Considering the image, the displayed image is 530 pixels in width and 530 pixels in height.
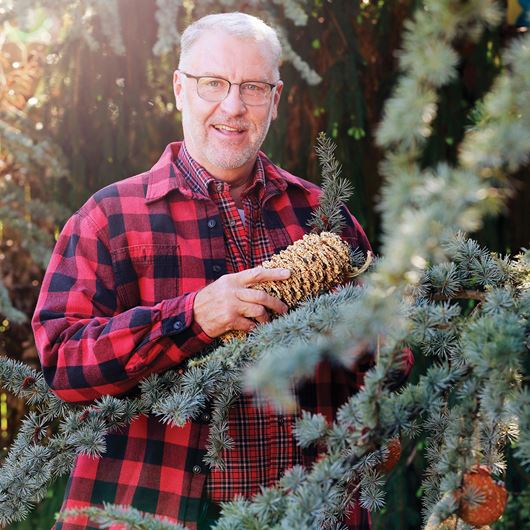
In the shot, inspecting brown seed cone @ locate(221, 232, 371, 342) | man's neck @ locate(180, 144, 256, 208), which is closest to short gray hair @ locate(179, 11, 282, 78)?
man's neck @ locate(180, 144, 256, 208)

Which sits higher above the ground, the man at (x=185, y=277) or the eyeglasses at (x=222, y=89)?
the eyeglasses at (x=222, y=89)

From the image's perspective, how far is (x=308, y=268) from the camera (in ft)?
4.30

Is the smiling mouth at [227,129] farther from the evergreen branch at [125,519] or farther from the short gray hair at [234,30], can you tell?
the evergreen branch at [125,519]

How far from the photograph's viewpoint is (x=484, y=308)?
1020mm

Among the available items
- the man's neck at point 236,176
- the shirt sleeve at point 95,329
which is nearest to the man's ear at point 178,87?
the man's neck at point 236,176

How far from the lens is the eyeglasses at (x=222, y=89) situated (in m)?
1.75

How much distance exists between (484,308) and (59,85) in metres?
2.35

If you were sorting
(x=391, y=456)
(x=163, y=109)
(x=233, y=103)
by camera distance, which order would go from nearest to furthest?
(x=391, y=456), (x=233, y=103), (x=163, y=109)

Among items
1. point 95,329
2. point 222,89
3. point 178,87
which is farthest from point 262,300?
point 178,87

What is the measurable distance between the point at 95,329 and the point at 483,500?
2.68 ft

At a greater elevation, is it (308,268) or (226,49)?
(226,49)

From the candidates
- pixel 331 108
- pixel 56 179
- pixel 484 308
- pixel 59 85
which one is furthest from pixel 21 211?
pixel 484 308

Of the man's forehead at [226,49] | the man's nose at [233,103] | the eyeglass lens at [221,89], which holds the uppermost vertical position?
the man's forehead at [226,49]

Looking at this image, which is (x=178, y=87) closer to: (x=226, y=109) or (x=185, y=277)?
(x=226, y=109)
